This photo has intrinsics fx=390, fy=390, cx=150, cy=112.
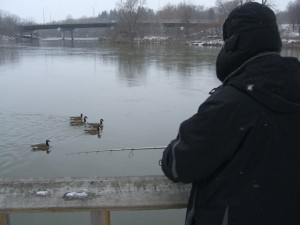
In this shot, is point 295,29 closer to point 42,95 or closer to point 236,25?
point 42,95

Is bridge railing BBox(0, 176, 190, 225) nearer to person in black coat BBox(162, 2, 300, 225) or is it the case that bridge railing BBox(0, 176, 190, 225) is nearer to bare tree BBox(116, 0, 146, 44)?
person in black coat BBox(162, 2, 300, 225)

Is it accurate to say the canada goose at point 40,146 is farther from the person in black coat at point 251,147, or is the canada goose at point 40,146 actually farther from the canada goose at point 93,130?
the person in black coat at point 251,147

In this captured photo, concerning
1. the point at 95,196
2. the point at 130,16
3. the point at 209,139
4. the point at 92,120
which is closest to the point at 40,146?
the point at 92,120

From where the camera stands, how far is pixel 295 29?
271 ft

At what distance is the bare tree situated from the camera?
269 feet

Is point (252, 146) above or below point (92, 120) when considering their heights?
above

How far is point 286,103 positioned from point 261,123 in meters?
0.14

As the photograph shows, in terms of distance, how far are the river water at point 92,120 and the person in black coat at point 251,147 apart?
427 cm

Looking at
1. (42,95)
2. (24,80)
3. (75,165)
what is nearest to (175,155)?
(75,165)

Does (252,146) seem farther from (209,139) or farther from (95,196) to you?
(95,196)

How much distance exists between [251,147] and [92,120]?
11697 mm

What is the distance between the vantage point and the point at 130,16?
83875mm

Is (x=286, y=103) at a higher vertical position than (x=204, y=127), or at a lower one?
higher

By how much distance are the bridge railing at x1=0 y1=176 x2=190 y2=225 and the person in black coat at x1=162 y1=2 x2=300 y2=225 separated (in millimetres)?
334
